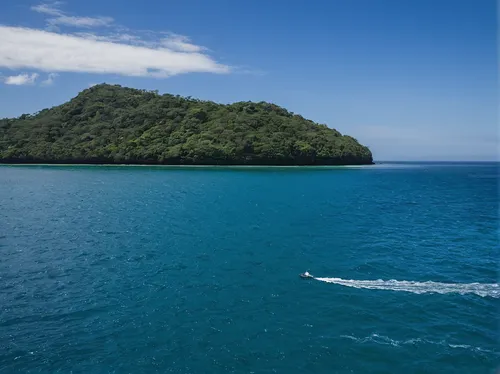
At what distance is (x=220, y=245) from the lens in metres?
25.9

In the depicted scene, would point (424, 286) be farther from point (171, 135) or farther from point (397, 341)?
point (171, 135)

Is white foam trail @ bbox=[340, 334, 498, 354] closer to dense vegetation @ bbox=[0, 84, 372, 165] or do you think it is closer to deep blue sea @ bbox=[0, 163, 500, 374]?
deep blue sea @ bbox=[0, 163, 500, 374]

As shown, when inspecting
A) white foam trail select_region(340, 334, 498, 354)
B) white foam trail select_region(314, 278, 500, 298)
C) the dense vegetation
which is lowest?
white foam trail select_region(340, 334, 498, 354)

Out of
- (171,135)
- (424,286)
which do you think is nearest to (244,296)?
(424,286)

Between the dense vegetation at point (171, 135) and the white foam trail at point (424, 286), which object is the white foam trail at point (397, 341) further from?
the dense vegetation at point (171, 135)

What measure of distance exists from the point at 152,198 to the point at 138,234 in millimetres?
21199

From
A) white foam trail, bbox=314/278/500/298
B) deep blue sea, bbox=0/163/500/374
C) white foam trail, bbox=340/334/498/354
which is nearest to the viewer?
deep blue sea, bbox=0/163/500/374

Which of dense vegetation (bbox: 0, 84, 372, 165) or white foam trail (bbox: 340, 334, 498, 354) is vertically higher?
dense vegetation (bbox: 0, 84, 372, 165)

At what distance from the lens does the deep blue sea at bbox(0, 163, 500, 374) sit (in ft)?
40.0

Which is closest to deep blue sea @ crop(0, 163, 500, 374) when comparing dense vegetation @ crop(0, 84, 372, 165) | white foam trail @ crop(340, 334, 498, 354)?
white foam trail @ crop(340, 334, 498, 354)

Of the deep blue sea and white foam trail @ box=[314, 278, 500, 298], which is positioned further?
white foam trail @ box=[314, 278, 500, 298]

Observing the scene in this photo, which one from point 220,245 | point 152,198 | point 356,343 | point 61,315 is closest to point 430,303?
point 356,343

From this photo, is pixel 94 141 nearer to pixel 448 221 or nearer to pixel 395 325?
pixel 448 221

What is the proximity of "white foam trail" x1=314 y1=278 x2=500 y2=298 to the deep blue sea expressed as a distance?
105 mm
